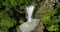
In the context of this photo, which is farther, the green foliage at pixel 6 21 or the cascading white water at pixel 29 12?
the cascading white water at pixel 29 12

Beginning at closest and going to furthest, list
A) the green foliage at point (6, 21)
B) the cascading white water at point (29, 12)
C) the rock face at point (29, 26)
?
the rock face at point (29, 26) → the green foliage at point (6, 21) → the cascading white water at point (29, 12)

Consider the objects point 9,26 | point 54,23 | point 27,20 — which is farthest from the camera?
point 27,20

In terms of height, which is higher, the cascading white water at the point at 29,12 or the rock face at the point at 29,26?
the cascading white water at the point at 29,12

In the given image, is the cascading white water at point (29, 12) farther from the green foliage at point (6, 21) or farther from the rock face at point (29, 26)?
the rock face at point (29, 26)

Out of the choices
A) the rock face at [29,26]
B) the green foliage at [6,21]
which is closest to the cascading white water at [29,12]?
the green foliage at [6,21]

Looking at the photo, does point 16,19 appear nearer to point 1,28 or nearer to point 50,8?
point 1,28

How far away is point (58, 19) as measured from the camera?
5.36m

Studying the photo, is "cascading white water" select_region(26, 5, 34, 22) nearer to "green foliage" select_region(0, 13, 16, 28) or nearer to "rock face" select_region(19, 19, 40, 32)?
"green foliage" select_region(0, 13, 16, 28)

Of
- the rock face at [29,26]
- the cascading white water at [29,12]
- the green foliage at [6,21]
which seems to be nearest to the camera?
the rock face at [29,26]

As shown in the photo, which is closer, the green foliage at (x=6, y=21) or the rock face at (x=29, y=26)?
the rock face at (x=29, y=26)

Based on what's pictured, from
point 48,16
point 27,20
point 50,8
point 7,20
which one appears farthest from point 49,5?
point 7,20

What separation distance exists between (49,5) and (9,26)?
1.35m

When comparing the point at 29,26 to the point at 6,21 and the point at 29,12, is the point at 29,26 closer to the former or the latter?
the point at 6,21

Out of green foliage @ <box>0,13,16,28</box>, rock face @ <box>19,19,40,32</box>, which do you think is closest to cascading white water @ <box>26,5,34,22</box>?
green foliage @ <box>0,13,16,28</box>
